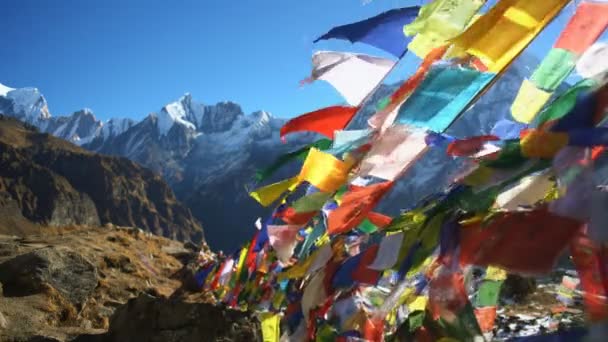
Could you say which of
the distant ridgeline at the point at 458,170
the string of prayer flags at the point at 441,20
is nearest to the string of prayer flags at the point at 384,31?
the distant ridgeline at the point at 458,170

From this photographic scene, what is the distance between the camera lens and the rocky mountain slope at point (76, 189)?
74125 millimetres

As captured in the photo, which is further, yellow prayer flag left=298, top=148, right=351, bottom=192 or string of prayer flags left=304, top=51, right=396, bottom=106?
string of prayer flags left=304, top=51, right=396, bottom=106

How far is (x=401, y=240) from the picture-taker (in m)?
2.68

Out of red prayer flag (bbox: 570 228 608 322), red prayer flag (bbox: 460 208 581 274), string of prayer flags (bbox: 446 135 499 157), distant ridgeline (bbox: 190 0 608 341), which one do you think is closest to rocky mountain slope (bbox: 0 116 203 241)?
distant ridgeline (bbox: 190 0 608 341)

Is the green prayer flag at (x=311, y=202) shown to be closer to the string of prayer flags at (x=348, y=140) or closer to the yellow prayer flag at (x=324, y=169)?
the yellow prayer flag at (x=324, y=169)

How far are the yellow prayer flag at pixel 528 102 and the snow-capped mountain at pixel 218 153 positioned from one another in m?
105

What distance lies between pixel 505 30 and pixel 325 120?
1577mm

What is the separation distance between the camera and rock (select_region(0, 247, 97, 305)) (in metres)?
6.49

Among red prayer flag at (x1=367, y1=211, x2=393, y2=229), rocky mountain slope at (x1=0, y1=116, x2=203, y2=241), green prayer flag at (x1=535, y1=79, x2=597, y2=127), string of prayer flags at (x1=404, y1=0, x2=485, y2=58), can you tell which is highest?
rocky mountain slope at (x1=0, y1=116, x2=203, y2=241)

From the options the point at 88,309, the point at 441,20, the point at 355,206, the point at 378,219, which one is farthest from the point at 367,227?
the point at 88,309

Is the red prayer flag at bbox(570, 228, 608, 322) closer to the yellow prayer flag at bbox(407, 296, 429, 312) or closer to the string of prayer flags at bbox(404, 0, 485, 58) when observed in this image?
the string of prayer flags at bbox(404, 0, 485, 58)

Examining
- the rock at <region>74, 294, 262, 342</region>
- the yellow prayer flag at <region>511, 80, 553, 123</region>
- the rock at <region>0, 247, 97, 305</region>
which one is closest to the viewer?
the yellow prayer flag at <region>511, 80, 553, 123</region>

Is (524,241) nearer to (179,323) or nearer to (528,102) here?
(528,102)

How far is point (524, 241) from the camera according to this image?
5.76 ft
